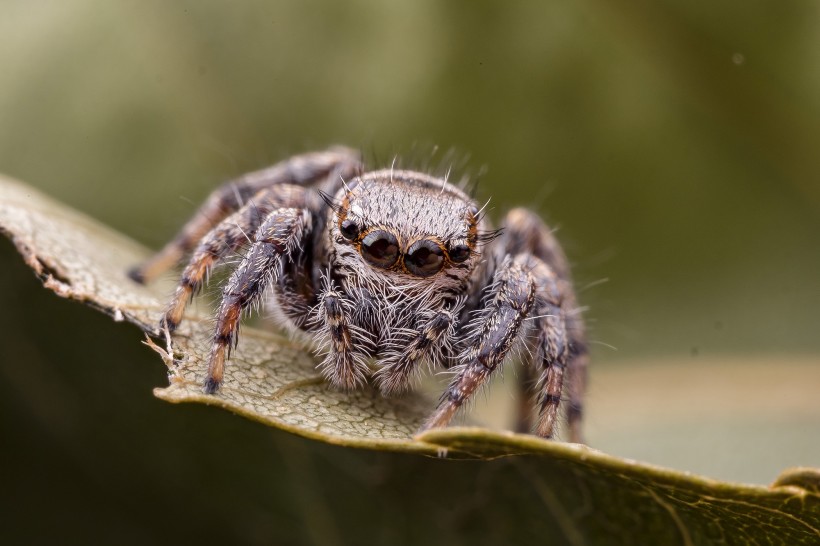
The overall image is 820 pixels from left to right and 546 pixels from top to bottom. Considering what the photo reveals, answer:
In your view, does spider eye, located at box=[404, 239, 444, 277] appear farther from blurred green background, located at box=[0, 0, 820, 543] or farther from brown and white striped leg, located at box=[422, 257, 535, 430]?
blurred green background, located at box=[0, 0, 820, 543]

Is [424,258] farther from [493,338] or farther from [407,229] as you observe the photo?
[493,338]

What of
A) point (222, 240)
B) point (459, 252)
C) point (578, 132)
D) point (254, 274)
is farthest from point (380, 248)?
point (578, 132)

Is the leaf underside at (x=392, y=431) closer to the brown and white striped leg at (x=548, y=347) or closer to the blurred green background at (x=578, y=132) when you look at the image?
the brown and white striped leg at (x=548, y=347)

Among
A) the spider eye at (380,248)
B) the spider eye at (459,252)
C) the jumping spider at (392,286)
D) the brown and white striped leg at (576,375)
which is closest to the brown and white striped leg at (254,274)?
the jumping spider at (392,286)

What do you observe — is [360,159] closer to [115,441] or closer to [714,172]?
[115,441]

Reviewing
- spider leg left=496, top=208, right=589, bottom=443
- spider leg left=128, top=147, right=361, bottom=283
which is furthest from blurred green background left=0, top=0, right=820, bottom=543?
spider leg left=496, top=208, right=589, bottom=443

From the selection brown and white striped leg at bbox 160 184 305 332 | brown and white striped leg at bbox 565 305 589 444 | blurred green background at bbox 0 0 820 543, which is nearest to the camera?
brown and white striped leg at bbox 160 184 305 332
